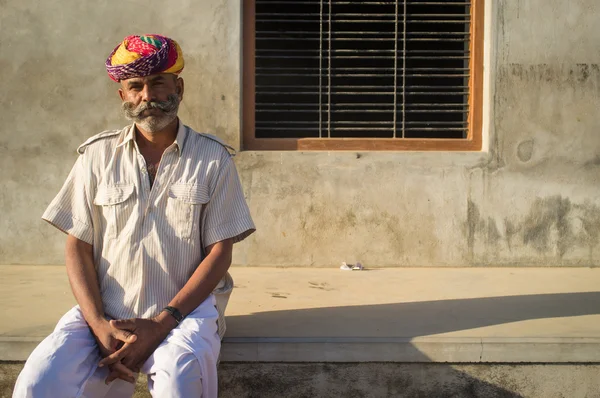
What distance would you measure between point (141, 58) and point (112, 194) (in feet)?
1.87

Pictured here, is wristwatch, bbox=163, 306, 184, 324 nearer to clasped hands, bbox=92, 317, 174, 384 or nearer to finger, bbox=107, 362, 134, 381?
clasped hands, bbox=92, 317, 174, 384

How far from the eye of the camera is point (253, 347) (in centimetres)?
357

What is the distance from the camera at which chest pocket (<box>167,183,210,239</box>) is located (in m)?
3.25

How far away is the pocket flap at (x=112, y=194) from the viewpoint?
3.24m

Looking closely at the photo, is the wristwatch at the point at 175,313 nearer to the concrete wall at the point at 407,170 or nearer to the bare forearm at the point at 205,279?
the bare forearm at the point at 205,279

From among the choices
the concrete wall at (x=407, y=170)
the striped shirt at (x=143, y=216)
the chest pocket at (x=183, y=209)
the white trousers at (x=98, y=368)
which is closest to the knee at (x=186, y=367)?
the white trousers at (x=98, y=368)

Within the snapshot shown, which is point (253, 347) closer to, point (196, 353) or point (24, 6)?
point (196, 353)

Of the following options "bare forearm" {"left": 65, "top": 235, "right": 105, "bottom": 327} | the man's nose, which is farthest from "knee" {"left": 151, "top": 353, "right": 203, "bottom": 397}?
the man's nose

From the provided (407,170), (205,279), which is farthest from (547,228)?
(205,279)

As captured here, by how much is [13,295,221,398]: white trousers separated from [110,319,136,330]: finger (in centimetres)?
12

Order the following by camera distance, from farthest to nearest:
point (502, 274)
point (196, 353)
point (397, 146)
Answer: point (397, 146)
point (502, 274)
point (196, 353)

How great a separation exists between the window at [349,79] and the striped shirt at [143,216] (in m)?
2.37

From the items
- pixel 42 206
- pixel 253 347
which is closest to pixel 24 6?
pixel 42 206

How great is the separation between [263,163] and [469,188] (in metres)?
1.47
